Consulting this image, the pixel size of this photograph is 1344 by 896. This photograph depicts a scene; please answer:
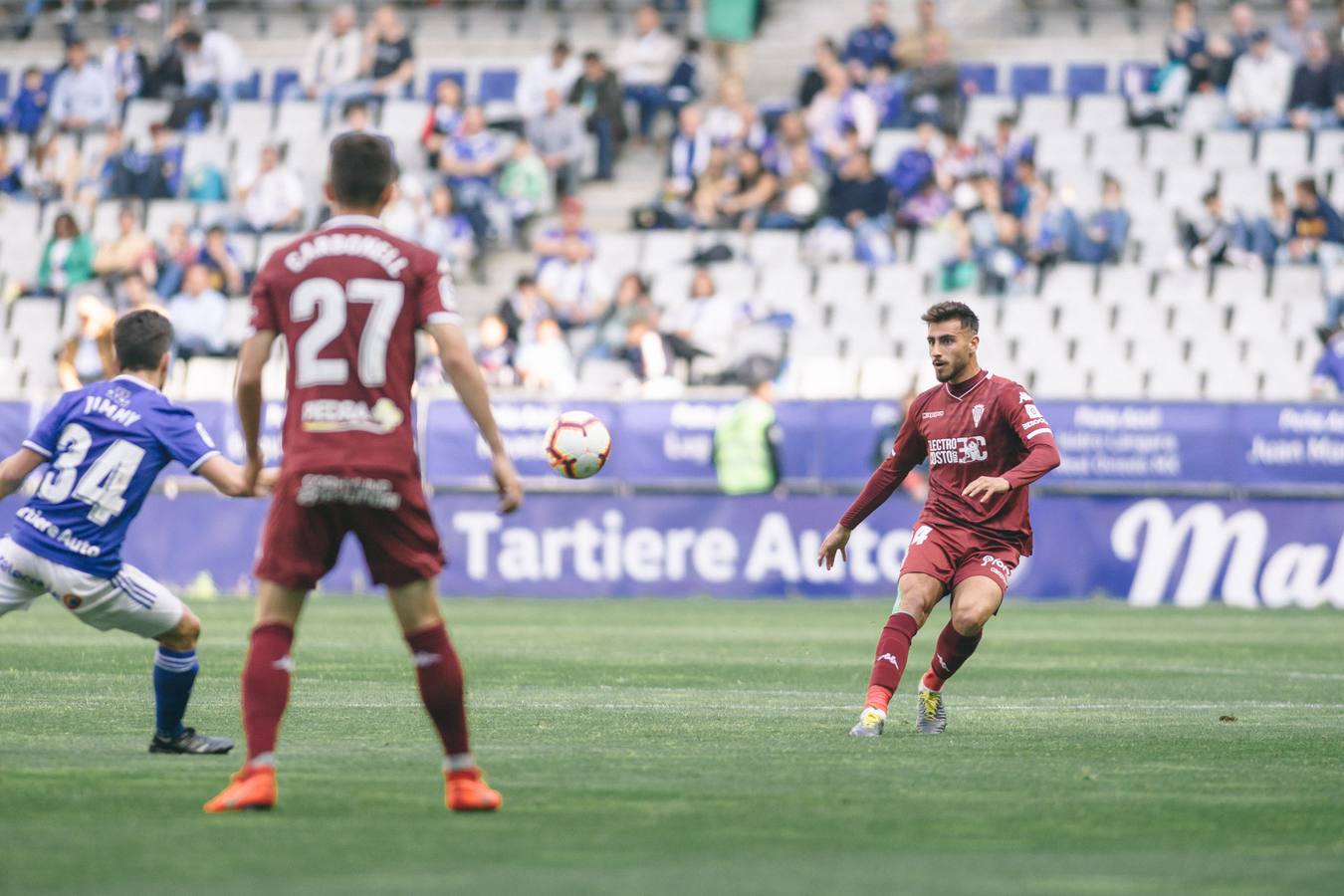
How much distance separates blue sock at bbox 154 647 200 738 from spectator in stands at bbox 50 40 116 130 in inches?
904

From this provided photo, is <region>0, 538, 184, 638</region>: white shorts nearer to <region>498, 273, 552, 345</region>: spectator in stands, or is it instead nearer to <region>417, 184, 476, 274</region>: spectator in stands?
<region>498, 273, 552, 345</region>: spectator in stands

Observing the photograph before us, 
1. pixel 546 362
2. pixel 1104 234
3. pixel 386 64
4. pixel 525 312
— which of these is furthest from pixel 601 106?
pixel 1104 234

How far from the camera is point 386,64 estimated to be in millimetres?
29312

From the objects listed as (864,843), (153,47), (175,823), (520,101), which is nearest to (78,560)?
(175,823)

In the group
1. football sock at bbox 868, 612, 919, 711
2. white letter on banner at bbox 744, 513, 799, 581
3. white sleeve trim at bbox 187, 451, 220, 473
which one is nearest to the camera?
Result: white sleeve trim at bbox 187, 451, 220, 473

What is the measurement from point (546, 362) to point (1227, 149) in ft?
27.8

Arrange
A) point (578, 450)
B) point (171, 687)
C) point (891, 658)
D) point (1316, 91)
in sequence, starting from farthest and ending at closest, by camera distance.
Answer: point (1316, 91)
point (891, 658)
point (578, 450)
point (171, 687)

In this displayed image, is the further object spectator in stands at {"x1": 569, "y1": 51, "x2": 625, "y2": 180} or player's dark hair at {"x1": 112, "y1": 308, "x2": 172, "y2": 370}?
spectator in stands at {"x1": 569, "y1": 51, "x2": 625, "y2": 180}

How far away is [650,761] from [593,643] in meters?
7.82

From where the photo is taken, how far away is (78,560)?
28.5 ft

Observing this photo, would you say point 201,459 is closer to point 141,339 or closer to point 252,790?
point 141,339

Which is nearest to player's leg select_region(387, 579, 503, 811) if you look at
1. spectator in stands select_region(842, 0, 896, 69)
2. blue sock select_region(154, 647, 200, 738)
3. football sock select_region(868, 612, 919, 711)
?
blue sock select_region(154, 647, 200, 738)

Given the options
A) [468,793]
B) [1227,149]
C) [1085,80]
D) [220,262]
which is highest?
[1085,80]

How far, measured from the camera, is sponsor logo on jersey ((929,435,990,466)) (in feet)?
35.6
